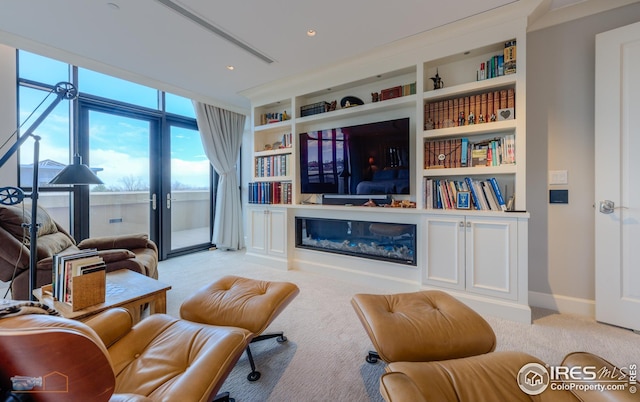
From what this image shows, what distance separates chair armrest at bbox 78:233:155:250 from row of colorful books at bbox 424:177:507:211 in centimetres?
292

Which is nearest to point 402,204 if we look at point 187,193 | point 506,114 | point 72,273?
point 506,114

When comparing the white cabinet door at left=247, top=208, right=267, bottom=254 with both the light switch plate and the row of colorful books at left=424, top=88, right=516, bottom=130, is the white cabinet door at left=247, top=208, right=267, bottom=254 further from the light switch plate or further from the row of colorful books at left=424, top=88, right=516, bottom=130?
the light switch plate

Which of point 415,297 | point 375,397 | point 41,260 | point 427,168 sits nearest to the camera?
point 375,397

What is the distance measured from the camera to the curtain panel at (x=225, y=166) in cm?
437

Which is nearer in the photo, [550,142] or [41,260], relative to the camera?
[41,260]

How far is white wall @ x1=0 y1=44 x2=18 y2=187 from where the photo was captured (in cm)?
277

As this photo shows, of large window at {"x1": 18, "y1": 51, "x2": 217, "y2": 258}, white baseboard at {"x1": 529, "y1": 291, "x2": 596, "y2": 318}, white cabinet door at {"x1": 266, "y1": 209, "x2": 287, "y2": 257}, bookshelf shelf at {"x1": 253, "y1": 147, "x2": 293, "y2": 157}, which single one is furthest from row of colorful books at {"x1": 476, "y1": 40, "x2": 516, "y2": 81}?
large window at {"x1": 18, "y1": 51, "x2": 217, "y2": 258}

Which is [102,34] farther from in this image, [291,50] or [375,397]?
[375,397]

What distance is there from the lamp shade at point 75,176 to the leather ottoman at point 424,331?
1.96 metres

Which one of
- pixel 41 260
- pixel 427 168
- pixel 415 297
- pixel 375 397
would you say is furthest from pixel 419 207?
pixel 41 260

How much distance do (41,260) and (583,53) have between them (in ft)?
15.0

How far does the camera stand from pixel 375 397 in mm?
1394

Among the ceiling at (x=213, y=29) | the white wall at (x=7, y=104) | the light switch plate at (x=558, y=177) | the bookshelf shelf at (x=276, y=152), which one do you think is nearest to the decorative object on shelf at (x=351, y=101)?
the ceiling at (x=213, y=29)

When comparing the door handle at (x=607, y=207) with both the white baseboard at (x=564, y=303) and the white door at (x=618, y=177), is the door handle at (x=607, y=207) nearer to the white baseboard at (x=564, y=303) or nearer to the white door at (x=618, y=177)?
the white door at (x=618, y=177)
